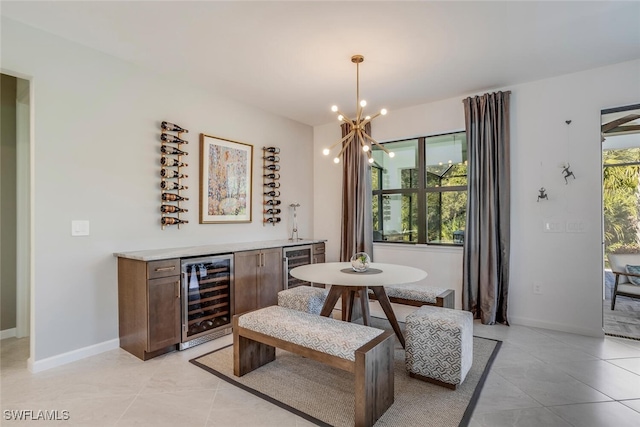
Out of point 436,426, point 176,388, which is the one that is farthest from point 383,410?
point 176,388

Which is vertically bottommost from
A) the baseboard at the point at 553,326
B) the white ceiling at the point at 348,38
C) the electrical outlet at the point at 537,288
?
the baseboard at the point at 553,326

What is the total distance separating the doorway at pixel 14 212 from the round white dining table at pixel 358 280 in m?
2.74

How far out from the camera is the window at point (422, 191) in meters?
4.18

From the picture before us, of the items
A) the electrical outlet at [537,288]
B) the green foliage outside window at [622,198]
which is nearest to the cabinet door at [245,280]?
the electrical outlet at [537,288]

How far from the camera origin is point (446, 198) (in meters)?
4.27

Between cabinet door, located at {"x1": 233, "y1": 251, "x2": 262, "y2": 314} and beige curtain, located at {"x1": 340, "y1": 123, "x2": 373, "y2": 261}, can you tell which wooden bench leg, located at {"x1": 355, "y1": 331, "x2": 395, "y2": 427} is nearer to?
cabinet door, located at {"x1": 233, "y1": 251, "x2": 262, "y2": 314}

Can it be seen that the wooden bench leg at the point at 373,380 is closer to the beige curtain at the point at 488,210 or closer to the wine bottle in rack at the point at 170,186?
the beige curtain at the point at 488,210

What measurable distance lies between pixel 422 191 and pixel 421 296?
1.74m

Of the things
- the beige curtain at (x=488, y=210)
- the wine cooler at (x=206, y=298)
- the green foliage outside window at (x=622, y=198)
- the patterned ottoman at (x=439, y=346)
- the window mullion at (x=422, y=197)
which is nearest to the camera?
the patterned ottoman at (x=439, y=346)

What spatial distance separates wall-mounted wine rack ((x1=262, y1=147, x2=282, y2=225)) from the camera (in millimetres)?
4473

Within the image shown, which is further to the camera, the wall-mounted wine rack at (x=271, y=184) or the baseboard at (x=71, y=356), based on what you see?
the wall-mounted wine rack at (x=271, y=184)

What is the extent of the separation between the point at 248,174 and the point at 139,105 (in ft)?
4.72

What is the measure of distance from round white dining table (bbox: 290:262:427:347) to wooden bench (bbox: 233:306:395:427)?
1.03ft

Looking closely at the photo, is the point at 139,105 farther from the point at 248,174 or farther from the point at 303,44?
the point at 303,44
